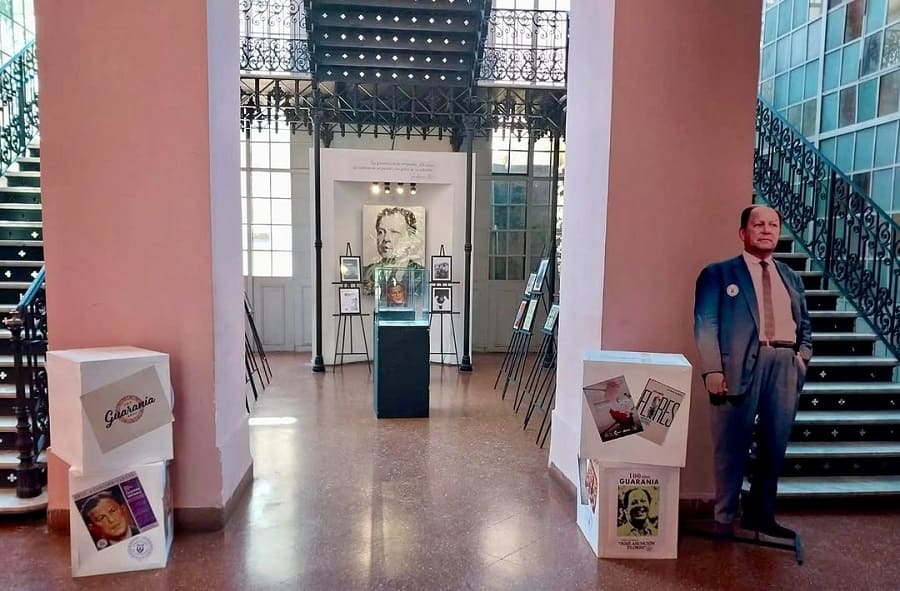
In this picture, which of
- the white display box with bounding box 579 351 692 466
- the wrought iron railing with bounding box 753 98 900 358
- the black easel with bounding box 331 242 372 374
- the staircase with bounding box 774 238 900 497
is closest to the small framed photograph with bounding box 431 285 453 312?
the black easel with bounding box 331 242 372 374

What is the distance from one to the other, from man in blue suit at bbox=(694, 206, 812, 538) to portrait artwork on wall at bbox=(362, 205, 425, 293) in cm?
516

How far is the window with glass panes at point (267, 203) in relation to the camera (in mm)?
8273

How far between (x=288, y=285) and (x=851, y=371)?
22.3 feet

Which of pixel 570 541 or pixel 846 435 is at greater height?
pixel 846 435

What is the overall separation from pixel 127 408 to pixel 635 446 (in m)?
2.40

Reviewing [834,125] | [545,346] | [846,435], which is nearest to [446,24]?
[545,346]

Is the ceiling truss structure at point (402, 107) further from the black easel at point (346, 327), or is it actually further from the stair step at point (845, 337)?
the stair step at point (845, 337)

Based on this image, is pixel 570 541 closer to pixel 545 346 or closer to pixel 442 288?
pixel 545 346

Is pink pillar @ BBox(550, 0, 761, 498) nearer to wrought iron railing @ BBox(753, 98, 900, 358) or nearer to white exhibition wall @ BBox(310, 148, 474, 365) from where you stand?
wrought iron railing @ BBox(753, 98, 900, 358)

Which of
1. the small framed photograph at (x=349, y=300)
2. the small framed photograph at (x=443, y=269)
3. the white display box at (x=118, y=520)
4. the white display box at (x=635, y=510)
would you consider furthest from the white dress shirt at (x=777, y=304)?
the small framed photograph at (x=349, y=300)

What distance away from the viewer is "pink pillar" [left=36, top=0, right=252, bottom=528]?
9.45 feet

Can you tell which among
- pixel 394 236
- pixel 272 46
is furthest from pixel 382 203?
pixel 272 46

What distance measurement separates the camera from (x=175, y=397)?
3043 millimetres

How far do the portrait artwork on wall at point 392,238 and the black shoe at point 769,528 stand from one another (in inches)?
210
